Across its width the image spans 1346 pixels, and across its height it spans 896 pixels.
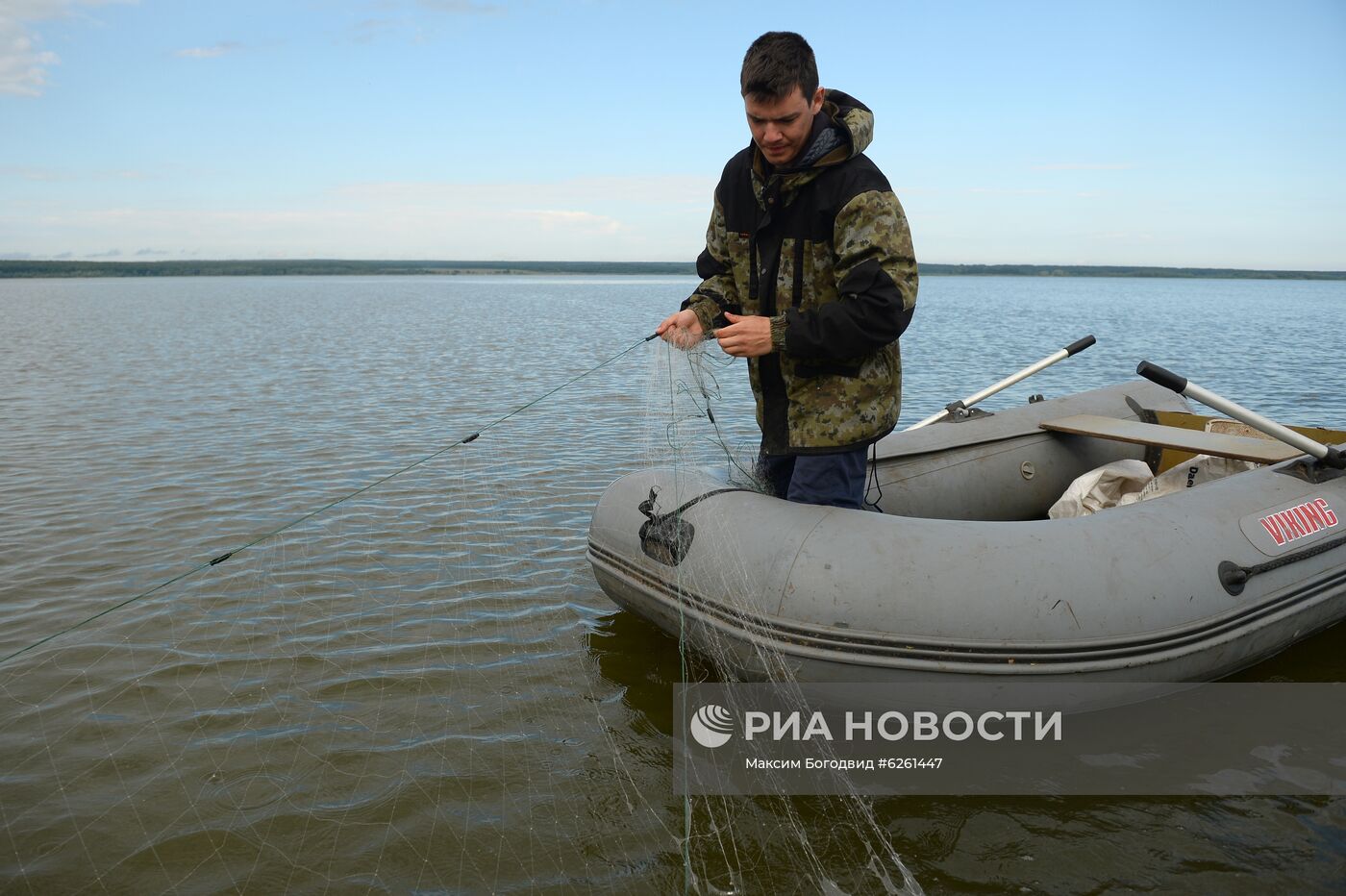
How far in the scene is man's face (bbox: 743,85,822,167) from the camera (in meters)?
3.08

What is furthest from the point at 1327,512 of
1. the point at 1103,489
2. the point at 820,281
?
the point at 820,281

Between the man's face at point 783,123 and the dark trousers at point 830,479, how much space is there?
1091 millimetres

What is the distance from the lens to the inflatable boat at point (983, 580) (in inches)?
132

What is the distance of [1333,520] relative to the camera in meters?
4.09

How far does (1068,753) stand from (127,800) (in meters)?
3.33

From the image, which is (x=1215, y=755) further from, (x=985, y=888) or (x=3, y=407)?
(x=3, y=407)

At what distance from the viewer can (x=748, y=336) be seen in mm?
3223

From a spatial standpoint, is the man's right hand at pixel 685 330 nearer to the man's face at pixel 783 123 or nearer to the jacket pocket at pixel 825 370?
the jacket pocket at pixel 825 370

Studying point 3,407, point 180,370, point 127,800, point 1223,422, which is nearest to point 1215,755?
point 1223,422

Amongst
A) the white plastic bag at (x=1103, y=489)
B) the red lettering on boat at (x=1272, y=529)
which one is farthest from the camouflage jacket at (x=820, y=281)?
the white plastic bag at (x=1103, y=489)

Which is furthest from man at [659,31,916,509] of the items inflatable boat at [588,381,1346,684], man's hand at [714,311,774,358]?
inflatable boat at [588,381,1346,684]

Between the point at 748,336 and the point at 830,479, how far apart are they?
2.42 feet

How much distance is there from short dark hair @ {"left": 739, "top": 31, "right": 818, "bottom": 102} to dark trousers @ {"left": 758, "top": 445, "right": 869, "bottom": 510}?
1.28 m

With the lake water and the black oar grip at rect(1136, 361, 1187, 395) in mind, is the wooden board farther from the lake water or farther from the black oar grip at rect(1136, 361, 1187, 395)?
the lake water
